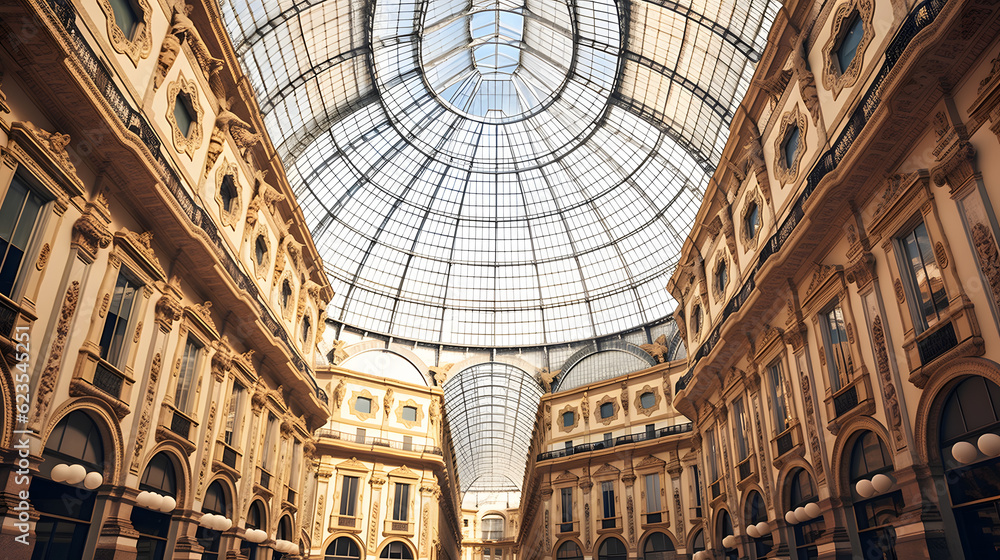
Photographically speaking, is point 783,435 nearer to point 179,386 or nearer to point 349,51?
point 179,386

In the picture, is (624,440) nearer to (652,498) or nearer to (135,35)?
A: (652,498)

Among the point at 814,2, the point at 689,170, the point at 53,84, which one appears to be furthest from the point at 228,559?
the point at 689,170

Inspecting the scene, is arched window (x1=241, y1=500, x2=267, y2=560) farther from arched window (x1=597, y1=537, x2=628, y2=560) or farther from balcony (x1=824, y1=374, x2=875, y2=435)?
arched window (x1=597, y1=537, x2=628, y2=560)

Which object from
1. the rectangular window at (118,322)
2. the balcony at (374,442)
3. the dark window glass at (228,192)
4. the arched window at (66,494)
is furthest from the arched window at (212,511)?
the balcony at (374,442)

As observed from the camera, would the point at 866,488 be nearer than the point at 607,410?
Yes

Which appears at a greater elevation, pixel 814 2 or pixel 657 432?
pixel 814 2

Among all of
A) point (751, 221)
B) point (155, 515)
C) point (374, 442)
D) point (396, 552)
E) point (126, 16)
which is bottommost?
point (396, 552)

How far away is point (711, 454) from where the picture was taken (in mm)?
33406

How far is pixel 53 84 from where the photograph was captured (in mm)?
14055

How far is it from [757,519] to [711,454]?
739 centimetres

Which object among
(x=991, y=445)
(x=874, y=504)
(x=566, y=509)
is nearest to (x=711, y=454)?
(x=874, y=504)

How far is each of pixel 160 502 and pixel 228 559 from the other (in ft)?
26.2

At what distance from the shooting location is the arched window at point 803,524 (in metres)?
20.8

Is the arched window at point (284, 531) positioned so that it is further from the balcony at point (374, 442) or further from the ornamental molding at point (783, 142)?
the ornamental molding at point (783, 142)
